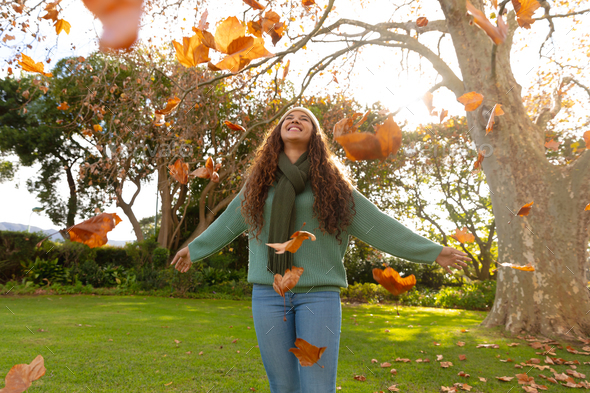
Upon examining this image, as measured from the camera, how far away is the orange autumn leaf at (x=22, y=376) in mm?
1521

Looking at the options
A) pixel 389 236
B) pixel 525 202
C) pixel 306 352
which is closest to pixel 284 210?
pixel 389 236

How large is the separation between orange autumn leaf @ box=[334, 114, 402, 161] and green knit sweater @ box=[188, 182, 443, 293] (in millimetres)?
355

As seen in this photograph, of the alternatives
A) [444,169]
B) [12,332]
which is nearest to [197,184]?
[444,169]

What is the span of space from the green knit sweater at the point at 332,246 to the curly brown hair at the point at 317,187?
0.04m

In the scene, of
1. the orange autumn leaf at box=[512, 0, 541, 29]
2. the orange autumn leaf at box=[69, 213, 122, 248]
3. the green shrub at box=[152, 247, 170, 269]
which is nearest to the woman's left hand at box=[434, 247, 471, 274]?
the orange autumn leaf at box=[512, 0, 541, 29]

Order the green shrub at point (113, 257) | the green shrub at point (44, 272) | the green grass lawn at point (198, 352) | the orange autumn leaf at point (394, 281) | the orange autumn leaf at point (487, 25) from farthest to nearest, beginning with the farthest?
the green shrub at point (113, 257) → the green shrub at point (44, 272) → the green grass lawn at point (198, 352) → the orange autumn leaf at point (394, 281) → the orange autumn leaf at point (487, 25)

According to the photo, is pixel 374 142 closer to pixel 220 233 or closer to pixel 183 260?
pixel 220 233

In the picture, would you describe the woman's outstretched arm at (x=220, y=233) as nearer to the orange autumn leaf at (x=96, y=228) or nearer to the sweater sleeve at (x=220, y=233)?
the sweater sleeve at (x=220, y=233)

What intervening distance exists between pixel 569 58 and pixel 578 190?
5.10m

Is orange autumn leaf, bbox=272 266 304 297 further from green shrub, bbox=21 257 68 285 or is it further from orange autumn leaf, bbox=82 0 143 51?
green shrub, bbox=21 257 68 285

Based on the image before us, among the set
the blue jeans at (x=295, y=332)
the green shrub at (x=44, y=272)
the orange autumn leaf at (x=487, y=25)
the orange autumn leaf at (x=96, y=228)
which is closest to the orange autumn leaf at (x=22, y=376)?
the orange autumn leaf at (x=96, y=228)

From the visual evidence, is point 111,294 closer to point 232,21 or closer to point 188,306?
point 188,306

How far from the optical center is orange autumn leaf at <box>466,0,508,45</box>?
1.74 m

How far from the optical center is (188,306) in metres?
8.29
